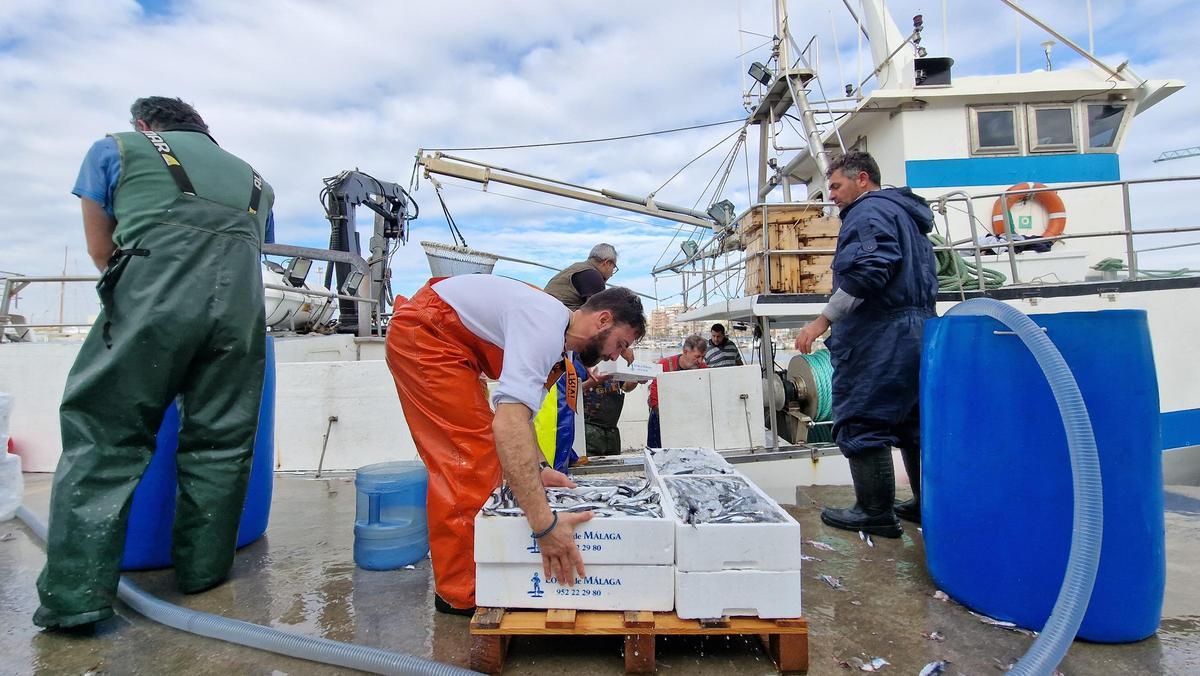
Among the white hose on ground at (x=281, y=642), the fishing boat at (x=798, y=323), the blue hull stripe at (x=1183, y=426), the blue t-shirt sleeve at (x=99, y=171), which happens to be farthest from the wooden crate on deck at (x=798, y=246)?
the blue t-shirt sleeve at (x=99, y=171)

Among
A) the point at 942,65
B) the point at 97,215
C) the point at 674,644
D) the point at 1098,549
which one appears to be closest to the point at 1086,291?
the point at 942,65

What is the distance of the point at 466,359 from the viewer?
96.9 inches

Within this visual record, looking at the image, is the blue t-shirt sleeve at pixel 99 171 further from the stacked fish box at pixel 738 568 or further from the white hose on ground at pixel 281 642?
the stacked fish box at pixel 738 568

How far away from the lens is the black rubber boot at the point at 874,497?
3.08 metres

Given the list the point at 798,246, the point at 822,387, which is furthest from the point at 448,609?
the point at 798,246

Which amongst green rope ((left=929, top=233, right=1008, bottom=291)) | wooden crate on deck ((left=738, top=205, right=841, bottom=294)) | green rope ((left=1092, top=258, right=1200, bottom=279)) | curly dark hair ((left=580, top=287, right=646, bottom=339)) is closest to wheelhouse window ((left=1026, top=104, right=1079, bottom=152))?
green rope ((left=1092, top=258, right=1200, bottom=279))

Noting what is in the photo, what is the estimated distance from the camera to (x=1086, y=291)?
5656 mm

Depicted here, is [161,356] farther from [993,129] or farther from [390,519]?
[993,129]

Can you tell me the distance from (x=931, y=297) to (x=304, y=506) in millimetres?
4100

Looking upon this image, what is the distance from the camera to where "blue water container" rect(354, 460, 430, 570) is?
2879 mm

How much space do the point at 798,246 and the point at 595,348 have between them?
422 cm

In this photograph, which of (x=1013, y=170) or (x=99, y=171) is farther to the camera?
(x=1013, y=170)

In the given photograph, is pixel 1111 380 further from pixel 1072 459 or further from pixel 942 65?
pixel 942 65

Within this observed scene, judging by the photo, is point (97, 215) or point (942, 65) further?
point (942, 65)
